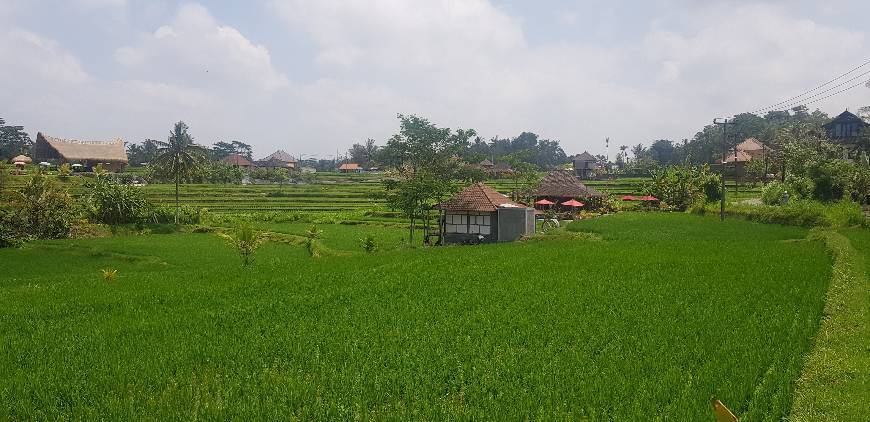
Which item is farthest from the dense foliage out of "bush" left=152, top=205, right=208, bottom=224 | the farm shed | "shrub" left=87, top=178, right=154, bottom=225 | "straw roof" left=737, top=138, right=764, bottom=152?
"shrub" left=87, top=178, right=154, bottom=225

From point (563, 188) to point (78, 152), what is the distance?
48799 millimetres

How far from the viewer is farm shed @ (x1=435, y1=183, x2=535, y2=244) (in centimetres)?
2469

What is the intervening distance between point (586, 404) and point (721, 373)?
1.71m

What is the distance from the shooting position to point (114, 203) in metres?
28.8

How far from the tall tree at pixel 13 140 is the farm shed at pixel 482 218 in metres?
73.1

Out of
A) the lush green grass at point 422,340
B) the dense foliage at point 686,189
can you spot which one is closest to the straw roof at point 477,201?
the lush green grass at point 422,340

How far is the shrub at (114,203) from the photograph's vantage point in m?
28.7

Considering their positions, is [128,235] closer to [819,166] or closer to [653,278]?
[653,278]

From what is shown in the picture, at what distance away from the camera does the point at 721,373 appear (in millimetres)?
5766

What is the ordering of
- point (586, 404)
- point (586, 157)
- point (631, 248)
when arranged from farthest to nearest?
point (586, 157) → point (631, 248) → point (586, 404)

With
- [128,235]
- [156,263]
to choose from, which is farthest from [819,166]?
[128,235]

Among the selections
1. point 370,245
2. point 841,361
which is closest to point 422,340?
point 841,361

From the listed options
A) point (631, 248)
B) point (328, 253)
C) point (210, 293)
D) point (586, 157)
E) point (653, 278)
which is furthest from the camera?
point (586, 157)

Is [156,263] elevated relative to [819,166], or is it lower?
lower
